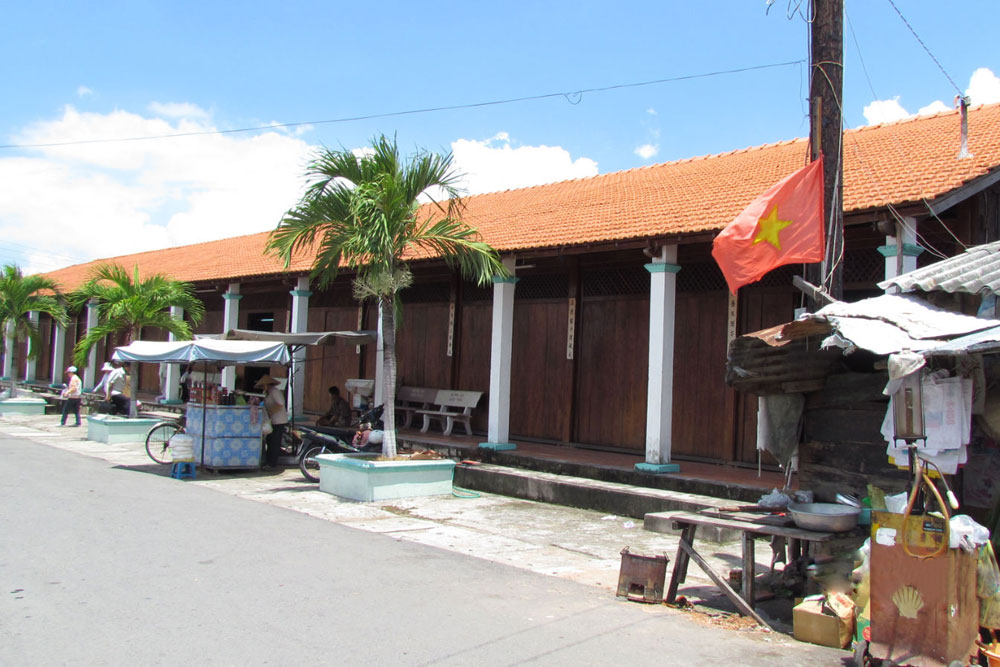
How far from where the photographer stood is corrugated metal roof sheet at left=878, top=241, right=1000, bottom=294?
18.6 feet

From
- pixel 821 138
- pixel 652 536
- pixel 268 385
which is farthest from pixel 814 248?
pixel 268 385

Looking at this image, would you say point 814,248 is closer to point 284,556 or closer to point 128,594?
point 284,556

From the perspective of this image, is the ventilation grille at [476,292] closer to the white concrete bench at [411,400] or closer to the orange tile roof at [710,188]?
the orange tile roof at [710,188]

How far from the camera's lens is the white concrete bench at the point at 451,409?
48.2ft

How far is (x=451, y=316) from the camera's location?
50.6 feet

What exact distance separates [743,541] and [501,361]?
6730 mm

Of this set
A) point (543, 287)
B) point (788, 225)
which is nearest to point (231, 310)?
point (543, 287)

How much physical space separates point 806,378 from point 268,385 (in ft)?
28.5

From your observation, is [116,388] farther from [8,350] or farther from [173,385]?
[8,350]

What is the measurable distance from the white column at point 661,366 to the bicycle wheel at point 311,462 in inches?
193

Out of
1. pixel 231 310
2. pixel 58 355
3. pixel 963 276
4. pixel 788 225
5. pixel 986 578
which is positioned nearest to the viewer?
pixel 986 578

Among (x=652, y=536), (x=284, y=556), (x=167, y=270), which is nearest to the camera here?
(x=284, y=556)

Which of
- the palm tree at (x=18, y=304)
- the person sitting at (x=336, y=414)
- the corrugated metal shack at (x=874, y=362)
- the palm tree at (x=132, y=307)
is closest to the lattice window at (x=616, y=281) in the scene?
the person sitting at (x=336, y=414)

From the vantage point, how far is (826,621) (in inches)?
212
